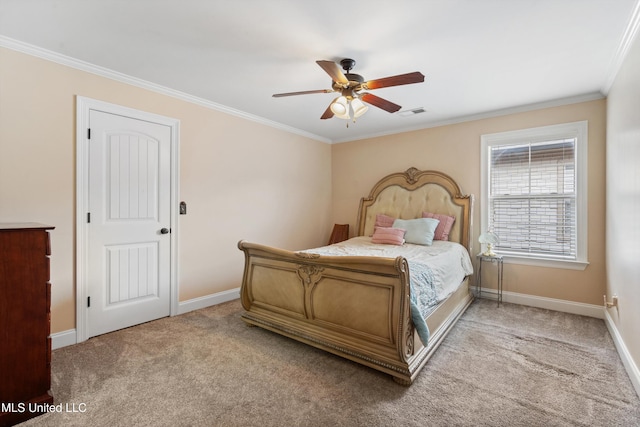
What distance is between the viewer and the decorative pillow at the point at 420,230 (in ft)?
12.6

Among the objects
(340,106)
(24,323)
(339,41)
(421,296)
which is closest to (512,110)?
(340,106)

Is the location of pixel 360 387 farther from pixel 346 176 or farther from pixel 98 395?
pixel 346 176

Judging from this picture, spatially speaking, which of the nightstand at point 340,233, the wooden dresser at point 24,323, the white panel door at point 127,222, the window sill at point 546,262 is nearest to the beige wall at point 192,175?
the white panel door at point 127,222

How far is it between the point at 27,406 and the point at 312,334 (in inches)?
71.0

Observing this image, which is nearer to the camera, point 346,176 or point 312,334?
point 312,334

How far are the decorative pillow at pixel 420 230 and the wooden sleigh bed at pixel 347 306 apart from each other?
694mm

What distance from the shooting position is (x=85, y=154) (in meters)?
2.66

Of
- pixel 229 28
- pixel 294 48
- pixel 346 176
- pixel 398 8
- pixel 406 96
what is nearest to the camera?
pixel 398 8

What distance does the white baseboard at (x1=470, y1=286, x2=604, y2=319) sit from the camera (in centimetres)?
329

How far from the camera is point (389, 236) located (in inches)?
155

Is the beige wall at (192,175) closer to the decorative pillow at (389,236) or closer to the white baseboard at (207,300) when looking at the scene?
the white baseboard at (207,300)

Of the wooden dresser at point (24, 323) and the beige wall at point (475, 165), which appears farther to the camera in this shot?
the beige wall at point (475, 165)

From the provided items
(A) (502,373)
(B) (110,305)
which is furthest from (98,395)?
(A) (502,373)

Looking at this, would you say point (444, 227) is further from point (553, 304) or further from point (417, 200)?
point (553, 304)
